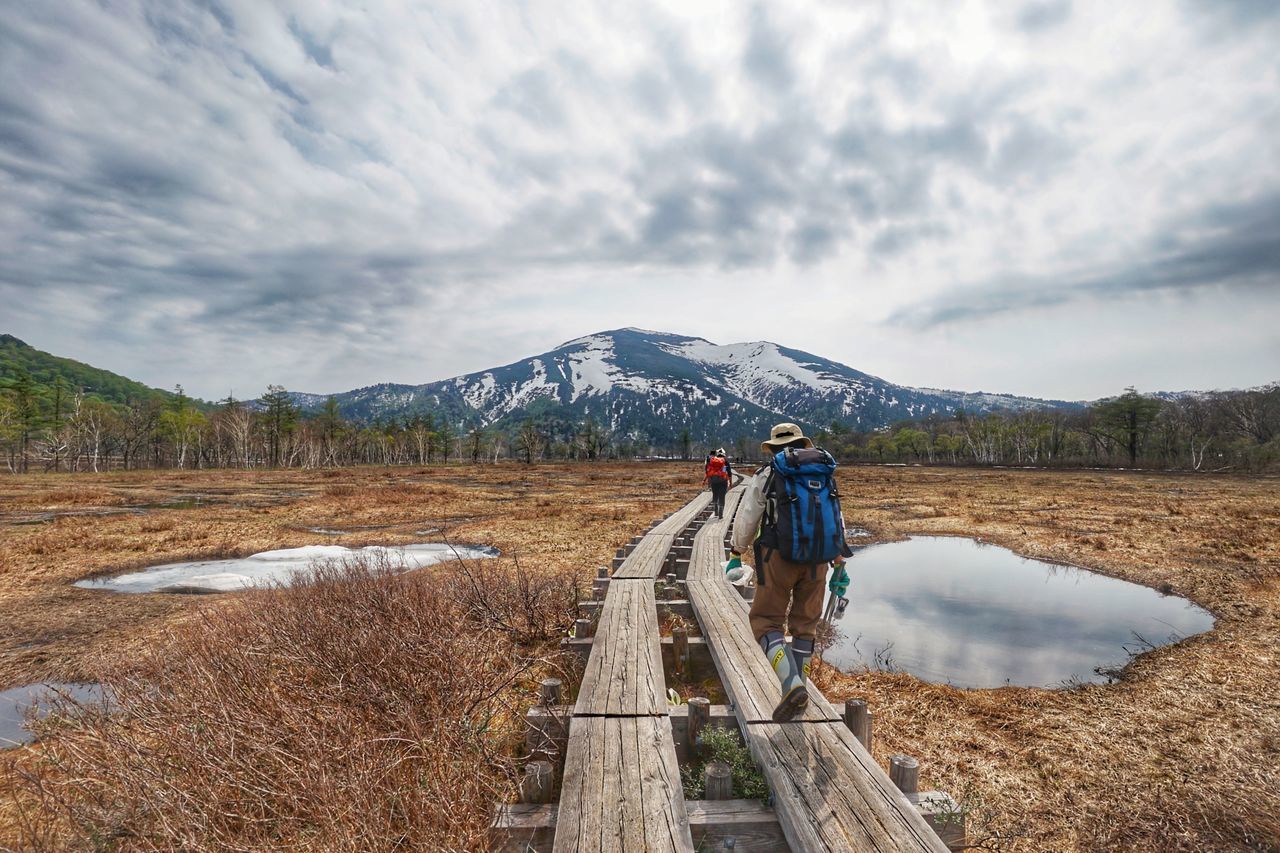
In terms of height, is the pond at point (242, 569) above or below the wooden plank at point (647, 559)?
below

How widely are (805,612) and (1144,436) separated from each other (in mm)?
112071

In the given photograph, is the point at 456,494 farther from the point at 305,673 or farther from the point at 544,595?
the point at 305,673

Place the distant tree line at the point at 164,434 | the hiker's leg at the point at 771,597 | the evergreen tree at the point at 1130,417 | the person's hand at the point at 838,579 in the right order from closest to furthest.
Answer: the hiker's leg at the point at 771,597 → the person's hand at the point at 838,579 → the distant tree line at the point at 164,434 → the evergreen tree at the point at 1130,417

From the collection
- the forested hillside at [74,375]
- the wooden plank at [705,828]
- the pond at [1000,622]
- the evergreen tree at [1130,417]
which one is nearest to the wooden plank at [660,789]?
the wooden plank at [705,828]

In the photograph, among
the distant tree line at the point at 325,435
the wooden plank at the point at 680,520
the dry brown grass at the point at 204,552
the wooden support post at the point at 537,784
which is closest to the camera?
the wooden support post at the point at 537,784

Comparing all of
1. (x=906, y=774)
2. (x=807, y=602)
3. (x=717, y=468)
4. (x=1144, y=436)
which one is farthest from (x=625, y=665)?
(x=1144, y=436)

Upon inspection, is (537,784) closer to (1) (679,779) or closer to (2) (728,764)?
(1) (679,779)

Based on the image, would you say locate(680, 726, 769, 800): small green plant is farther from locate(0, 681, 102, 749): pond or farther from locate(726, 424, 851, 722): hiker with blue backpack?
locate(0, 681, 102, 749): pond

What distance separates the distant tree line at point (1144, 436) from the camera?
71625 millimetres

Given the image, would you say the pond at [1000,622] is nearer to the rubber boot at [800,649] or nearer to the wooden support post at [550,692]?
the rubber boot at [800,649]

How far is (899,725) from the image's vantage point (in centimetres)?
606

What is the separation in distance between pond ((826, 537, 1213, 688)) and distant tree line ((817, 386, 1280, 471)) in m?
80.3

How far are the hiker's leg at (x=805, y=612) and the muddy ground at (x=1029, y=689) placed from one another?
184 centimetres

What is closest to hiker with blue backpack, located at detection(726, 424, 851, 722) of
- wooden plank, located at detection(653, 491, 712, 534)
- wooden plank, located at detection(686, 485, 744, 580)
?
wooden plank, located at detection(686, 485, 744, 580)
